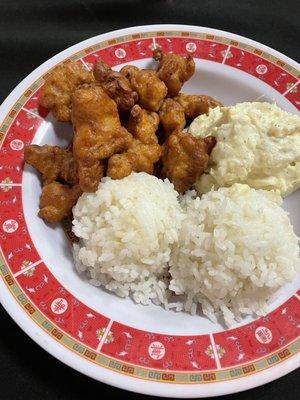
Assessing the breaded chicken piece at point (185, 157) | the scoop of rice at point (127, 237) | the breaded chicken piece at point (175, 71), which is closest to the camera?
the scoop of rice at point (127, 237)

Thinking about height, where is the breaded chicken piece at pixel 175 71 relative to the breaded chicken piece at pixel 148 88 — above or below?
above

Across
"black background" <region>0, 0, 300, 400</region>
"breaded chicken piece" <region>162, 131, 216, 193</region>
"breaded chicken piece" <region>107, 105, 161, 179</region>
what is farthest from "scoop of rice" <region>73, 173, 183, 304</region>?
"black background" <region>0, 0, 300, 400</region>

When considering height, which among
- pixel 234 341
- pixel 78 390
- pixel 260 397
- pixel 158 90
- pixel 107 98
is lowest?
pixel 78 390

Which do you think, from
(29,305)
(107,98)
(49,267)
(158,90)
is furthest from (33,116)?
(29,305)

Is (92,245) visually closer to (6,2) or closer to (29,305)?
(29,305)

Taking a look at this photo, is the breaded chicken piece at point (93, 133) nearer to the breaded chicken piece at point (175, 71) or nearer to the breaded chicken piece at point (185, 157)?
the breaded chicken piece at point (185, 157)

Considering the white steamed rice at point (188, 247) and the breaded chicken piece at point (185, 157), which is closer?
the white steamed rice at point (188, 247)

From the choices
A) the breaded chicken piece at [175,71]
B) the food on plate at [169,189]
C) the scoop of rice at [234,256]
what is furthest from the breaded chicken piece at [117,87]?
the scoop of rice at [234,256]
